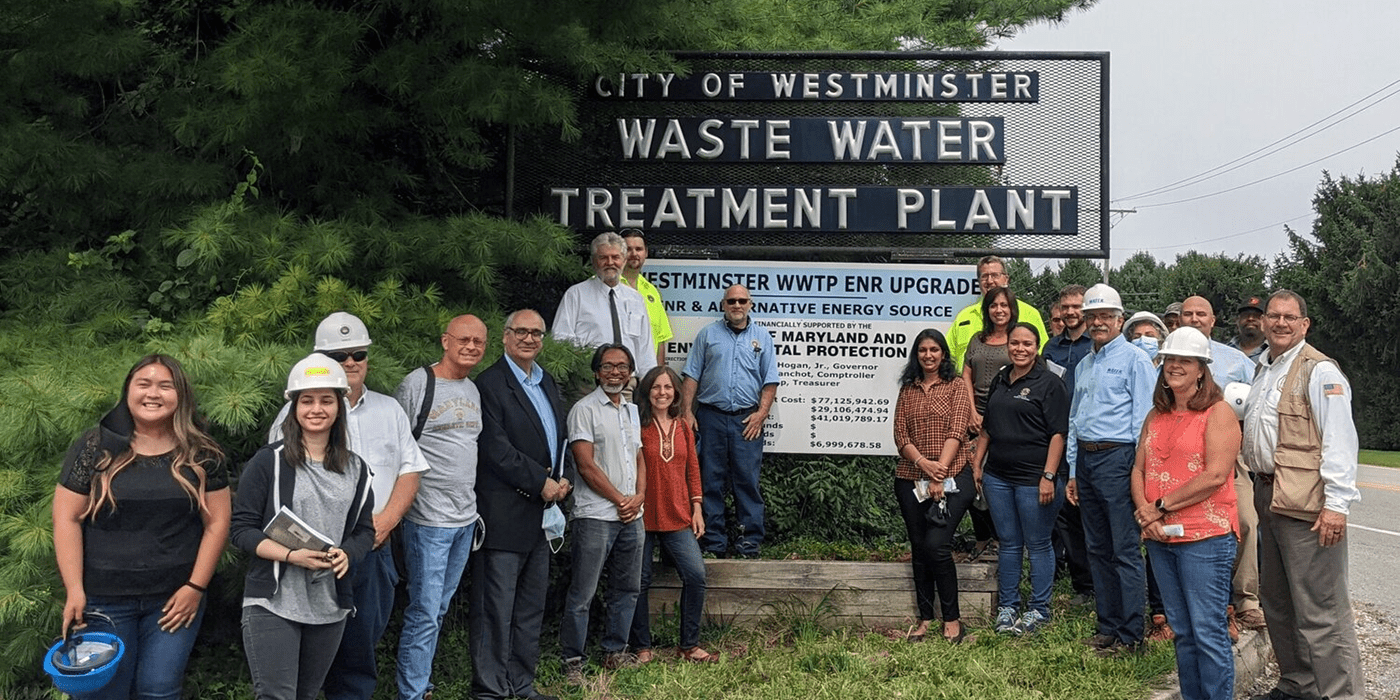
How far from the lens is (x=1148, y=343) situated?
272 inches

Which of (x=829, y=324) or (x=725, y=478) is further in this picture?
(x=829, y=324)

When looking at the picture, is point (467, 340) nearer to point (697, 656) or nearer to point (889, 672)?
point (697, 656)

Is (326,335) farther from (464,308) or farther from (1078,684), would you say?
(1078,684)

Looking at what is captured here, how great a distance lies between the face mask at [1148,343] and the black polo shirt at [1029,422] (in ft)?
2.24

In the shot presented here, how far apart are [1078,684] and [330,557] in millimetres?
3722

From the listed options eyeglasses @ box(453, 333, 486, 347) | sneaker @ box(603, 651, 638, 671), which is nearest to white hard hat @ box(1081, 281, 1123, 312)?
sneaker @ box(603, 651, 638, 671)

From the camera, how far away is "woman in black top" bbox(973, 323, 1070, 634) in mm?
6441

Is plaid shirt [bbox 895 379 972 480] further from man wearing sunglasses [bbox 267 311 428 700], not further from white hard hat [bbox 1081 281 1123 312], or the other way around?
man wearing sunglasses [bbox 267 311 428 700]

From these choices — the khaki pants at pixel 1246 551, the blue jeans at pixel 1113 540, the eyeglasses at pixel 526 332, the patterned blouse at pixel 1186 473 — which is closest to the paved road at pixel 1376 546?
the khaki pants at pixel 1246 551

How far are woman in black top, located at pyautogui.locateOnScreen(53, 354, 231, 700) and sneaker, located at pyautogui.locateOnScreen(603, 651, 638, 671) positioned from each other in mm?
2364

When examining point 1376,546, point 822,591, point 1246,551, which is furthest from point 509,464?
point 1376,546

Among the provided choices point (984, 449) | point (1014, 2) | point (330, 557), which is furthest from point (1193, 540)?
point (1014, 2)

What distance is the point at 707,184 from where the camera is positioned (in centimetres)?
844

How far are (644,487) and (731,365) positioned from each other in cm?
151
